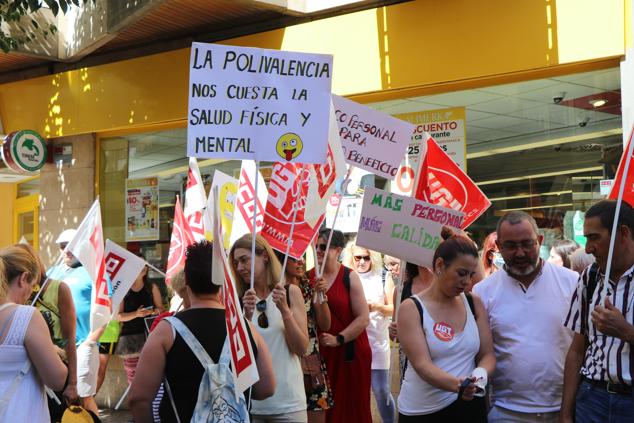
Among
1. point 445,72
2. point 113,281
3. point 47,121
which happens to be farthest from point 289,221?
point 47,121

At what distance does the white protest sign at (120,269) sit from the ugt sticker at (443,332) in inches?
145

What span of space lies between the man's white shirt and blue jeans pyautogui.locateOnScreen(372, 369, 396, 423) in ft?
10.7

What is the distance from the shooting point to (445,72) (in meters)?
8.83

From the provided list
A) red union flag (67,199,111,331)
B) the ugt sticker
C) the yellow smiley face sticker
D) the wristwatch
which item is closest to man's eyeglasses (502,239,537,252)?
the ugt sticker

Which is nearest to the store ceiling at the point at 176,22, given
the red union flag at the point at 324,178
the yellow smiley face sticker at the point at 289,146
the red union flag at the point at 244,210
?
the red union flag at the point at 244,210

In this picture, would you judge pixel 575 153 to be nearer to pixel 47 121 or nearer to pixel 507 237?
pixel 507 237

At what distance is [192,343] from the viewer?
12.6 feet

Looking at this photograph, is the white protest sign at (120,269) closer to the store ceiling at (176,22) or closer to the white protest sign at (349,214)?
the white protest sign at (349,214)

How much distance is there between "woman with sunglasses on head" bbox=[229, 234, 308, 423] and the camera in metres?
5.17

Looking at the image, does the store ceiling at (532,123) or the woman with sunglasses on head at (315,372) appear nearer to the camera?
the woman with sunglasses on head at (315,372)

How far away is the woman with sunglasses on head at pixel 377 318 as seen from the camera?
8.03 m

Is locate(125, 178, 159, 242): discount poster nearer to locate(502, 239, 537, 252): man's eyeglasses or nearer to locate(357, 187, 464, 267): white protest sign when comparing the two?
locate(357, 187, 464, 267): white protest sign

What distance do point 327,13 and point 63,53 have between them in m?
4.64

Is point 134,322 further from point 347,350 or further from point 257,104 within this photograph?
point 257,104
